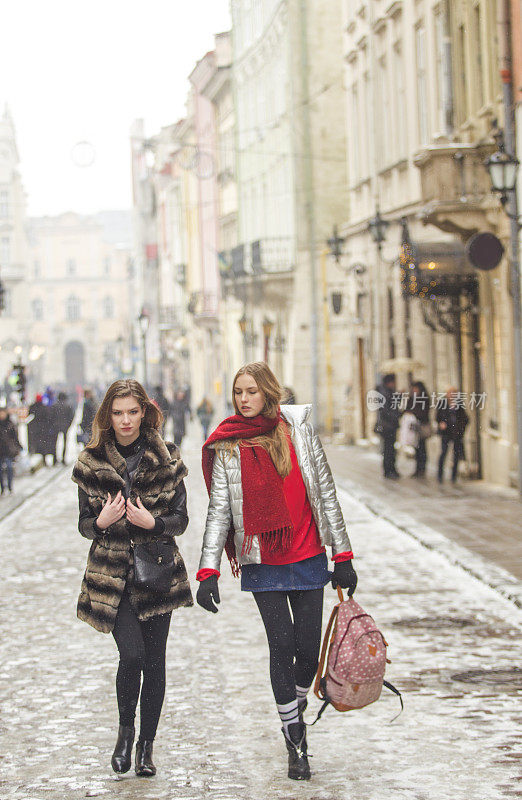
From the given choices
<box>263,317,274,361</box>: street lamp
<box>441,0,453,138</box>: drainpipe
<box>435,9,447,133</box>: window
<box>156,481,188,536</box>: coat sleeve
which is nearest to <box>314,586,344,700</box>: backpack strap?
<box>156,481,188,536</box>: coat sleeve

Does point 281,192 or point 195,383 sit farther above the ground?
point 281,192

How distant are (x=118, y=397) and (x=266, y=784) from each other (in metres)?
1.72

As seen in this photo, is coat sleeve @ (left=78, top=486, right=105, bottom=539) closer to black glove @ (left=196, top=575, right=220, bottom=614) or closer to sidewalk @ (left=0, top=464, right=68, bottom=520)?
black glove @ (left=196, top=575, right=220, bottom=614)

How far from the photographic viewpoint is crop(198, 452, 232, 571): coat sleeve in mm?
6496

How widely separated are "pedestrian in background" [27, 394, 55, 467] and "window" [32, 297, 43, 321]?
94.2 meters

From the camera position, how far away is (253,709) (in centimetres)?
812

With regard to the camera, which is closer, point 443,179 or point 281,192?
point 443,179

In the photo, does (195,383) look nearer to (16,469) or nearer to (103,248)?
(16,469)

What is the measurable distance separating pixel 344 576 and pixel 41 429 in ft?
92.2

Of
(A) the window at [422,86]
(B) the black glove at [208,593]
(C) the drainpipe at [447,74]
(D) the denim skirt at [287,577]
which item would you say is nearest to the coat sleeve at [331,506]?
(D) the denim skirt at [287,577]

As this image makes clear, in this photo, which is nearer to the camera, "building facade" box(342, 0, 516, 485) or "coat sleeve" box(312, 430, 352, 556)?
"coat sleeve" box(312, 430, 352, 556)

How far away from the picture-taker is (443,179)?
21375 millimetres

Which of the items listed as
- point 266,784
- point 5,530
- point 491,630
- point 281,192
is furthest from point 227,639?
point 281,192

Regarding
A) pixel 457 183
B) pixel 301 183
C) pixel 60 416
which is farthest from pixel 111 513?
pixel 301 183
